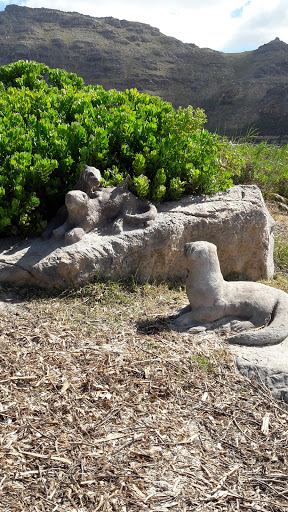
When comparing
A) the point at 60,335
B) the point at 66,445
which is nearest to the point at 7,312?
the point at 60,335

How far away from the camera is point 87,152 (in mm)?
5184

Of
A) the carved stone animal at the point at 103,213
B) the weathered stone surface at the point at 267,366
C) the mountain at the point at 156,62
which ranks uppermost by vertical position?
the mountain at the point at 156,62

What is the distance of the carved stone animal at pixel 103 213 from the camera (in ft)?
15.3

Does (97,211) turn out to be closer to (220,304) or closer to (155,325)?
(155,325)

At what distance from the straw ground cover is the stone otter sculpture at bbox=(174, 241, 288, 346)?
202 millimetres

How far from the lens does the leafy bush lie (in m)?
4.94

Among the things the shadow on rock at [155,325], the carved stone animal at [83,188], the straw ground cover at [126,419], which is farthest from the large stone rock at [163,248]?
the shadow on rock at [155,325]

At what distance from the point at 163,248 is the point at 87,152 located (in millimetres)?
1485

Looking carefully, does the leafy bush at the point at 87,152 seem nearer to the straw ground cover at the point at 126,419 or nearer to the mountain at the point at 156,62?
the straw ground cover at the point at 126,419

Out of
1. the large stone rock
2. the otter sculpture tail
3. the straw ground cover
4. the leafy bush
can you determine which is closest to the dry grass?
the straw ground cover

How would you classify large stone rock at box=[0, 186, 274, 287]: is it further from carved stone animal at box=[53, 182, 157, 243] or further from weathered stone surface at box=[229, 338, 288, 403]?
weathered stone surface at box=[229, 338, 288, 403]

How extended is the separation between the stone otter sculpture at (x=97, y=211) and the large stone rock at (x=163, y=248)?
0.32 feet

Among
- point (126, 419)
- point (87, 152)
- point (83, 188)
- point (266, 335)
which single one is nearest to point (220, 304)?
point (266, 335)

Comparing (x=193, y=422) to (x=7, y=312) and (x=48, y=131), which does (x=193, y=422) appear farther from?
(x=48, y=131)
